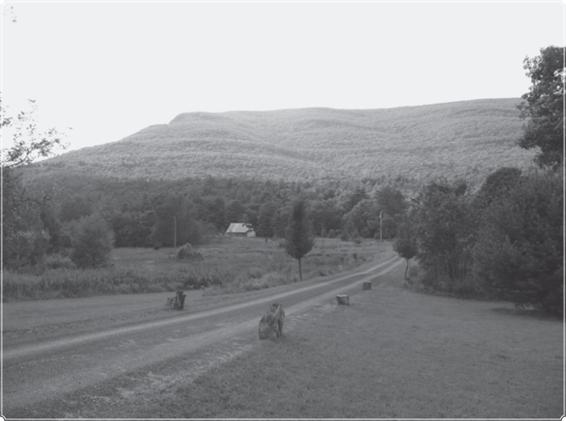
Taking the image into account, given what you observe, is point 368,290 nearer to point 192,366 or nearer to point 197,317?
point 197,317

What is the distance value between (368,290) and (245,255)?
132 feet

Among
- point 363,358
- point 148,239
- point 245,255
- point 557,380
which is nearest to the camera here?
point 557,380

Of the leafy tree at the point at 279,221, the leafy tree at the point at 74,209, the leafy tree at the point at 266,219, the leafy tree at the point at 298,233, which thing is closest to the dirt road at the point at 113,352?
the leafy tree at the point at 298,233

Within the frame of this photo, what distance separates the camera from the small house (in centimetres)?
12475

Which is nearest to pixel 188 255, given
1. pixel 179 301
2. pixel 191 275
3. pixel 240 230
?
pixel 191 275

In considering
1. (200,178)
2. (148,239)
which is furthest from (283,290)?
(200,178)

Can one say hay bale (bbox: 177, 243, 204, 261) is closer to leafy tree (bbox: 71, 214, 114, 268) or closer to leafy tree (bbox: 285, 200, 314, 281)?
leafy tree (bbox: 71, 214, 114, 268)

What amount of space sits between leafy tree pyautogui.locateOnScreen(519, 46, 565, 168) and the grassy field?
973 inches

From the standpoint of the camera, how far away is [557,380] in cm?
1633

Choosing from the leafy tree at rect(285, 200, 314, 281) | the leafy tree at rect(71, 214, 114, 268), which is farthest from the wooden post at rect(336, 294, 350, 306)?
the leafy tree at rect(71, 214, 114, 268)

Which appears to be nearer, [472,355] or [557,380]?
[557,380]

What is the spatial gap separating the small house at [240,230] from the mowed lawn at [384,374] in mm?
97826

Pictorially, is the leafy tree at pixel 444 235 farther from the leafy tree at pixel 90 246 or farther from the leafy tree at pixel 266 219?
the leafy tree at pixel 266 219

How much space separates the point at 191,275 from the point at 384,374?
42.0 metres
